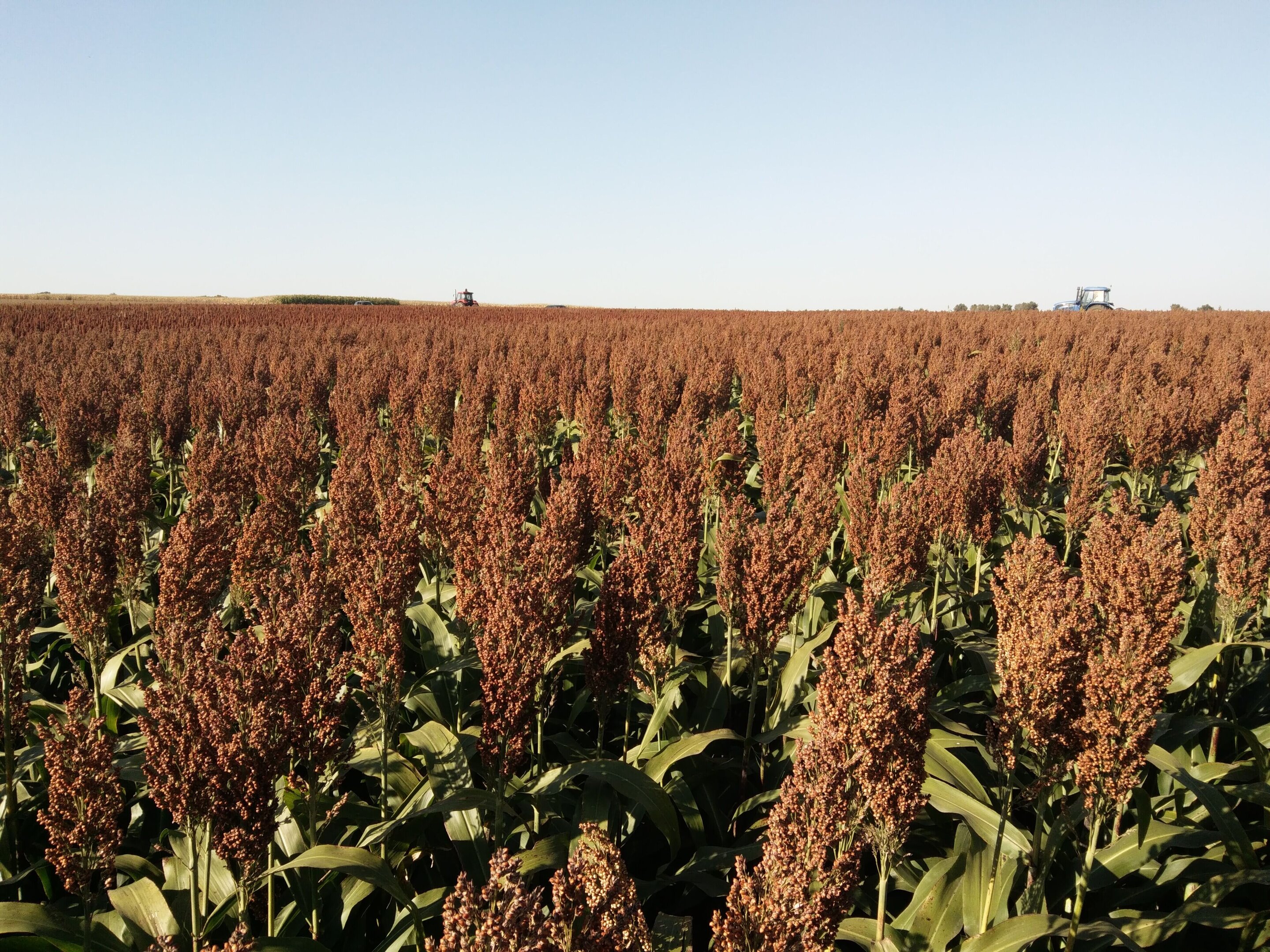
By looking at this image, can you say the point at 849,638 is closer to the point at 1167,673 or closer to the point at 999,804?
the point at 1167,673

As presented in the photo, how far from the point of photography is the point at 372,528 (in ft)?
16.0

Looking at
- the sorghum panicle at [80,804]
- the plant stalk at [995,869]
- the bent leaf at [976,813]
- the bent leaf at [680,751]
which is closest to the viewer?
the sorghum panicle at [80,804]

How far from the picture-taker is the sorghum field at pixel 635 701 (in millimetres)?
2273

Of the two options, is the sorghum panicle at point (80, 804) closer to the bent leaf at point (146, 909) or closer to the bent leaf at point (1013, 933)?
the bent leaf at point (146, 909)

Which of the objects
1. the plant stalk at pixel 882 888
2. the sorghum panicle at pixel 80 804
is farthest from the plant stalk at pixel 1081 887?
the sorghum panicle at pixel 80 804

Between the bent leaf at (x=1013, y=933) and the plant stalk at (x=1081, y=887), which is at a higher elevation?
the plant stalk at (x=1081, y=887)

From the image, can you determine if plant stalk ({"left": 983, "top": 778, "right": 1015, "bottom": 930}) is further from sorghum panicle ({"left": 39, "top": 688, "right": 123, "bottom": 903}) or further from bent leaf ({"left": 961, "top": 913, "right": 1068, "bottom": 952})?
sorghum panicle ({"left": 39, "top": 688, "right": 123, "bottom": 903})

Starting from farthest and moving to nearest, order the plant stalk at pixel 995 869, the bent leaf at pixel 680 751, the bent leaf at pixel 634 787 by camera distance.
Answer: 1. the bent leaf at pixel 680 751
2. the bent leaf at pixel 634 787
3. the plant stalk at pixel 995 869

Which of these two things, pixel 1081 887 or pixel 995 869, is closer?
pixel 1081 887

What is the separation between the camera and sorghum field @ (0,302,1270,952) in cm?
227

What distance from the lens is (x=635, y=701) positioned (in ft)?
15.2

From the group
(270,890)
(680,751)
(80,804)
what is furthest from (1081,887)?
(80,804)

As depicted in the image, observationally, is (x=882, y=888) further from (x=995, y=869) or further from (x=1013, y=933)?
(x=995, y=869)

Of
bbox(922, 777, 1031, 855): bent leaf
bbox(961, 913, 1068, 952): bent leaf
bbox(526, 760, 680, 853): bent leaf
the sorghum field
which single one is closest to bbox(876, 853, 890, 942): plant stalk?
the sorghum field
